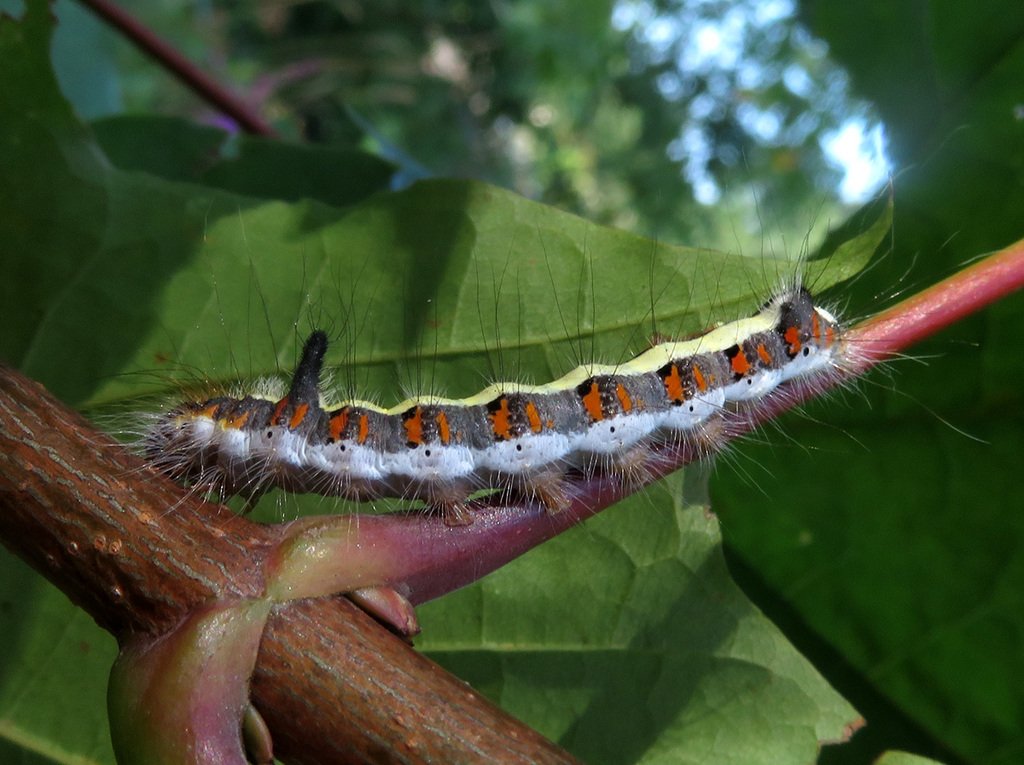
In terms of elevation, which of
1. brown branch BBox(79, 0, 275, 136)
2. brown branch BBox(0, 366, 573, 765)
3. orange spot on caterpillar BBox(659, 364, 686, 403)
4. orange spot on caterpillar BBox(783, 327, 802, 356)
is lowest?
brown branch BBox(0, 366, 573, 765)

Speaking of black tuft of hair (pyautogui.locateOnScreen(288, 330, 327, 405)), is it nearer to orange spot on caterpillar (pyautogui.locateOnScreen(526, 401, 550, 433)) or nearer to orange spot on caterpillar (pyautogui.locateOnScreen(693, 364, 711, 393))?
orange spot on caterpillar (pyautogui.locateOnScreen(526, 401, 550, 433))

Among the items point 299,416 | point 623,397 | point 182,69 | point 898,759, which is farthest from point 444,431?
point 182,69

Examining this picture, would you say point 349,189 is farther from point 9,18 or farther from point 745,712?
point 745,712

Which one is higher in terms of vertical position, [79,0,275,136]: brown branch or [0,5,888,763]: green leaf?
[79,0,275,136]: brown branch

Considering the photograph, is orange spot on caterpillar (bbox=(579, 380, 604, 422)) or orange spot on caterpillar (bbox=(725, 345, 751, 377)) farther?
orange spot on caterpillar (bbox=(725, 345, 751, 377))

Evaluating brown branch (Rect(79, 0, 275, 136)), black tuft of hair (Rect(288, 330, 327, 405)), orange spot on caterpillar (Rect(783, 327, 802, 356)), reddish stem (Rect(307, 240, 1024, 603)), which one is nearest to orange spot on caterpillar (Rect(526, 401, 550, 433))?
reddish stem (Rect(307, 240, 1024, 603))

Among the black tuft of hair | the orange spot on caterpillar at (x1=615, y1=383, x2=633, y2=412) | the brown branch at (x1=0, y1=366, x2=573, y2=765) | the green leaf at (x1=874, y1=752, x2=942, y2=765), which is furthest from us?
the orange spot on caterpillar at (x1=615, y1=383, x2=633, y2=412)

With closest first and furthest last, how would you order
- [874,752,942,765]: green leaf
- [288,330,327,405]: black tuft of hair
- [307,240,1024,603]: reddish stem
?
1. [307,240,1024,603]: reddish stem
2. [874,752,942,765]: green leaf
3. [288,330,327,405]: black tuft of hair

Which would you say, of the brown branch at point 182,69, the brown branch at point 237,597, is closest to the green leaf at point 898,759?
the brown branch at point 237,597
